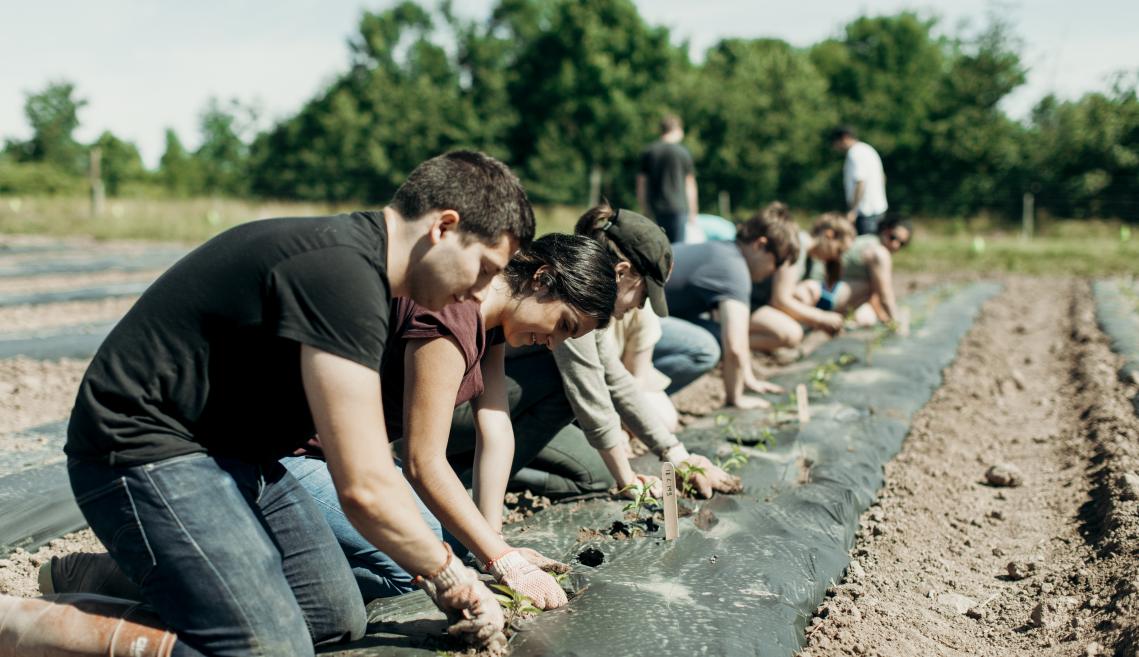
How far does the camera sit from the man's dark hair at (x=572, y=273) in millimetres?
2410

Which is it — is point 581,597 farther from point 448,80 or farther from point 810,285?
point 448,80

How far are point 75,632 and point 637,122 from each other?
28245mm

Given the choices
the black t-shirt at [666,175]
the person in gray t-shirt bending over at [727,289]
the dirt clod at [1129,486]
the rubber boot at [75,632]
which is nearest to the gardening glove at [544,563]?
the rubber boot at [75,632]

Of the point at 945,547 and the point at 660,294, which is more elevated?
the point at 660,294

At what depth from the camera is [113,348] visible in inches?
72.3

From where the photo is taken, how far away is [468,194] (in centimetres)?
178

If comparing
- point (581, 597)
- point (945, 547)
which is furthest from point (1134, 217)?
point (581, 597)

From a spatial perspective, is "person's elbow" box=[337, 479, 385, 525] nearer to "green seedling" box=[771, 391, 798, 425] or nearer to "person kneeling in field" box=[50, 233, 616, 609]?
"person kneeling in field" box=[50, 233, 616, 609]

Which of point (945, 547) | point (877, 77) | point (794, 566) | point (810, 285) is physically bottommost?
point (945, 547)

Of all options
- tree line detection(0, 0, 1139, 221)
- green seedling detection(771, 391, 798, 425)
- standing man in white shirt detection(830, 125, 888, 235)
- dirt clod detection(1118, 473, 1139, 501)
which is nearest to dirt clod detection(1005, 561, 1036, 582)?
dirt clod detection(1118, 473, 1139, 501)

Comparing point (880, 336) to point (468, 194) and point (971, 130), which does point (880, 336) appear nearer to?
point (468, 194)

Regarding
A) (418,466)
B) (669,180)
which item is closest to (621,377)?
(418,466)

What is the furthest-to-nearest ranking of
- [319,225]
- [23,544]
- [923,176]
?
[923,176] → [23,544] → [319,225]

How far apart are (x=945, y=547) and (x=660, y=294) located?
1.33 metres
